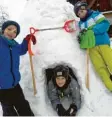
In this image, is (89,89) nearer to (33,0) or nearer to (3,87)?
(3,87)

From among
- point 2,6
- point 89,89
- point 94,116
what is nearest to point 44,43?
point 89,89

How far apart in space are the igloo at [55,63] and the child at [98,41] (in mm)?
139

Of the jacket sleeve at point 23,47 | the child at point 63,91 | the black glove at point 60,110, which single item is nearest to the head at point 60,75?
the child at point 63,91

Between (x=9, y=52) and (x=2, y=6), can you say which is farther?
(x=2, y=6)

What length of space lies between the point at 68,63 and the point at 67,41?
0.44m

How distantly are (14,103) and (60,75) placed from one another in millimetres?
763

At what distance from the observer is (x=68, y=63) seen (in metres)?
5.46

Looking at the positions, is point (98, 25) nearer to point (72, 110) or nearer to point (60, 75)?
point (60, 75)

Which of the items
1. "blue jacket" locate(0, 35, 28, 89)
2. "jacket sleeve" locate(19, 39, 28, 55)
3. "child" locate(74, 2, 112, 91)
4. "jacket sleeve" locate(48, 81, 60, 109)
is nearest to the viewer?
"blue jacket" locate(0, 35, 28, 89)

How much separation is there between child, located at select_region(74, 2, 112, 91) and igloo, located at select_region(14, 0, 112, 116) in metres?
0.14

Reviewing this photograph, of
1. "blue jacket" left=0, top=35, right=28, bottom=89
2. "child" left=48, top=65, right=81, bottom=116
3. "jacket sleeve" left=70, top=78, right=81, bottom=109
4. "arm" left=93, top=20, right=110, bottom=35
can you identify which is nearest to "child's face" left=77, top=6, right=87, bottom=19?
"arm" left=93, top=20, right=110, bottom=35

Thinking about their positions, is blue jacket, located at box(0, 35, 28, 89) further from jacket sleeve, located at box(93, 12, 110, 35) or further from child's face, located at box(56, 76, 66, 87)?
jacket sleeve, located at box(93, 12, 110, 35)

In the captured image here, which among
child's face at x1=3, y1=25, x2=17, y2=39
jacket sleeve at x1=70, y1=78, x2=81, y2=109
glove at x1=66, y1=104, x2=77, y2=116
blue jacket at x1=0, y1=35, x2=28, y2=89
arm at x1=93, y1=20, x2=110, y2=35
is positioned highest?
child's face at x1=3, y1=25, x2=17, y2=39

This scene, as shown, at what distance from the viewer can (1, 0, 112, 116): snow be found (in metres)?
5.29
